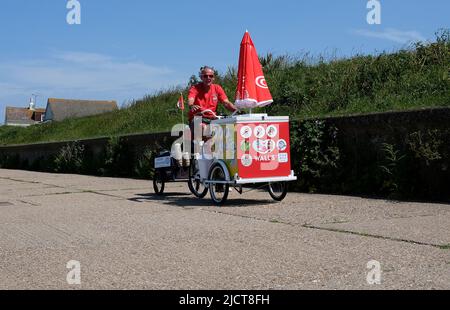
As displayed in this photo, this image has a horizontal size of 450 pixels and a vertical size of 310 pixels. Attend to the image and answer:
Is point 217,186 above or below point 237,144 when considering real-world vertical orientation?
below

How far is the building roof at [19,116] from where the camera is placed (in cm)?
11794

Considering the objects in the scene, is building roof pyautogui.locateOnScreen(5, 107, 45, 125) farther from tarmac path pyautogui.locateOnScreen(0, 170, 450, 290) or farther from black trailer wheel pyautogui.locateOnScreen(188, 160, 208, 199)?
tarmac path pyautogui.locateOnScreen(0, 170, 450, 290)

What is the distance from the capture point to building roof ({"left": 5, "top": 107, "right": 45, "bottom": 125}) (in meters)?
118

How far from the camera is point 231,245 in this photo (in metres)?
5.96

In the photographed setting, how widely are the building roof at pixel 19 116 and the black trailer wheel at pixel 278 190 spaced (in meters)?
113

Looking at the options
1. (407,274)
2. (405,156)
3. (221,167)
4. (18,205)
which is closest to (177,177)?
(221,167)

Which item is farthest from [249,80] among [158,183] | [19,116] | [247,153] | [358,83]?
[19,116]

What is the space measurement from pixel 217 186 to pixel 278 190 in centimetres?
103

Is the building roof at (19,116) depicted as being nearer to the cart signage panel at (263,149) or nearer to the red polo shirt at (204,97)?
the red polo shirt at (204,97)

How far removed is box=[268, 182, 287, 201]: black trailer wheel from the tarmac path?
6.6 inches

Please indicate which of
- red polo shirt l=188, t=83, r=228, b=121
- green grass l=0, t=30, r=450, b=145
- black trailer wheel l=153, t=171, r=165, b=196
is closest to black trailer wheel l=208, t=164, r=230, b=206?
red polo shirt l=188, t=83, r=228, b=121

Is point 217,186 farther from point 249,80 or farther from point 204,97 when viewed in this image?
point 249,80

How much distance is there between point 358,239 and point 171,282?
234cm

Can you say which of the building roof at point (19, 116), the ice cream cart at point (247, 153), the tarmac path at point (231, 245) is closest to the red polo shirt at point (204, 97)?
the ice cream cart at point (247, 153)
